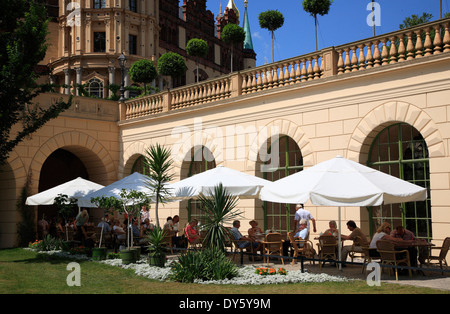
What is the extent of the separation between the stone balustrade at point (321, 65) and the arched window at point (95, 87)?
2688 cm

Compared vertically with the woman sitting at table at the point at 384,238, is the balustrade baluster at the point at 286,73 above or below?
above

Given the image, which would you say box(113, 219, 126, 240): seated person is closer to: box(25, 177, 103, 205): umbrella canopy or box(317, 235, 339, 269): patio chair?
box(25, 177, 103, 205): umbrella canopy

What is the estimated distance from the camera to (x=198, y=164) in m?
19.4

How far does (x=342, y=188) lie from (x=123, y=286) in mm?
4761

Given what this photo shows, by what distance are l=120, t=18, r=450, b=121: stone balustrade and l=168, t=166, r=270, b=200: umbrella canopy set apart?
404 cm

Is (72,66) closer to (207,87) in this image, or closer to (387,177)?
(207,87)

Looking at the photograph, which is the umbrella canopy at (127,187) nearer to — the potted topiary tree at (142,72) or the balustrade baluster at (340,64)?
the balustrade baluster at (340,64)

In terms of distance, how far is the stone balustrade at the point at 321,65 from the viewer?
12648 millimetres

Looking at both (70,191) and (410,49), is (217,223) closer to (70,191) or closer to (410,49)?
(410,49)

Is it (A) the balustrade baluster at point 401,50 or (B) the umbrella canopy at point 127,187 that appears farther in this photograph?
(B) the umbrella canopy at point 127,187

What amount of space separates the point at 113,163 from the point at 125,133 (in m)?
1.45

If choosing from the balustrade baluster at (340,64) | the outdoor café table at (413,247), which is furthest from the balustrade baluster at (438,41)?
the outdoor café table at (413,247)

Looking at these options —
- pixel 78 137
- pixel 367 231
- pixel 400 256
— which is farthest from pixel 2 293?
pixel 78 137

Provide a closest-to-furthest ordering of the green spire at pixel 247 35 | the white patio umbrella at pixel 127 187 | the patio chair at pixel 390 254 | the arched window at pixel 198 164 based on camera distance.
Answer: the patio chair at pixel 390 254, the white patio umbrella at pixel 127 187, the arched window at pixel 198 164, the green spire at pixel 247 35
